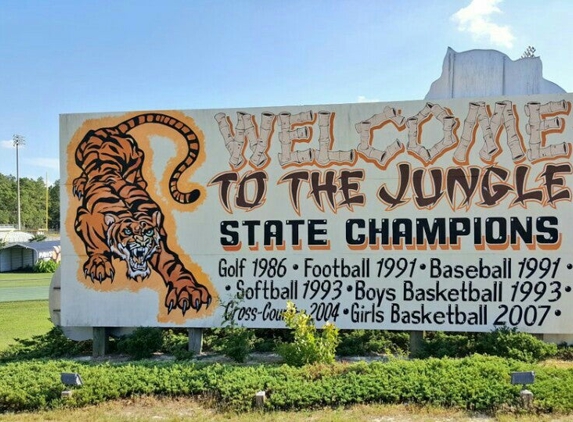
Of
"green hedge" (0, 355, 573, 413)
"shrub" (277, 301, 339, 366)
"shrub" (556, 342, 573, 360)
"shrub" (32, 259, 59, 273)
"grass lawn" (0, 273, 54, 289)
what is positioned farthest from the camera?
"shrub" (32, 259, 59, 273)

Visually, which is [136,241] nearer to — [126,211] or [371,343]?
[126,211]

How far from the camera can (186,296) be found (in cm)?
891

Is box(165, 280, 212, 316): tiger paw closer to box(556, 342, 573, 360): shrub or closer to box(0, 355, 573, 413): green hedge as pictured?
box(0, 355, 573, 413): green hedge

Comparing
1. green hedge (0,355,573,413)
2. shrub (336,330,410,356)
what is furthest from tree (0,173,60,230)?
green hedge (0,355,573,413)

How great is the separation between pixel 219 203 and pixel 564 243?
5539 mm

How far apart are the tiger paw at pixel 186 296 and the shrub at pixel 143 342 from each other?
0.46 meters

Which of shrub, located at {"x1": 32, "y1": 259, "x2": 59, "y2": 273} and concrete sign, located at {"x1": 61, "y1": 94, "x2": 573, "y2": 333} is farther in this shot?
shrub, located at {"x1": 32, "y1": 259, "x2": 59, "y2": 273}

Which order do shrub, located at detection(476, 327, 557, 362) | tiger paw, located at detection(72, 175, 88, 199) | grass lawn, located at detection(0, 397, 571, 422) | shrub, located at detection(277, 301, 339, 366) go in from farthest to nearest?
tiger paw, located at detection(72, 175, 88, 199)
shrub, located at detection(476, 327, 557, 362)
shrub, located at detection(277, 301, 339, 366)
grass lawn, located at detection(0, 397, 571, 422)

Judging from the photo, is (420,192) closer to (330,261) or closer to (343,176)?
(343,176)

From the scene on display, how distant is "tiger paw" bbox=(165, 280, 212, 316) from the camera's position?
8.88 metres

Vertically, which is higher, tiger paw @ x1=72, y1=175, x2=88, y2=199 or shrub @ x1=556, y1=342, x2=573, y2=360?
tiger paw @ x1=72, y1=175, x2=88, y2=199

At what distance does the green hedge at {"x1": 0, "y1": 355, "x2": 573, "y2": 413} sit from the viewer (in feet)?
19.5

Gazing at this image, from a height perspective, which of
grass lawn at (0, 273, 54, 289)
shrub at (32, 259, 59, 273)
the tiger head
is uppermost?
the tiger head

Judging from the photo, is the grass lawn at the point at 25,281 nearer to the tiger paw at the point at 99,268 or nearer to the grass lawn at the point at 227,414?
the tiger paw at the point at 99,268
